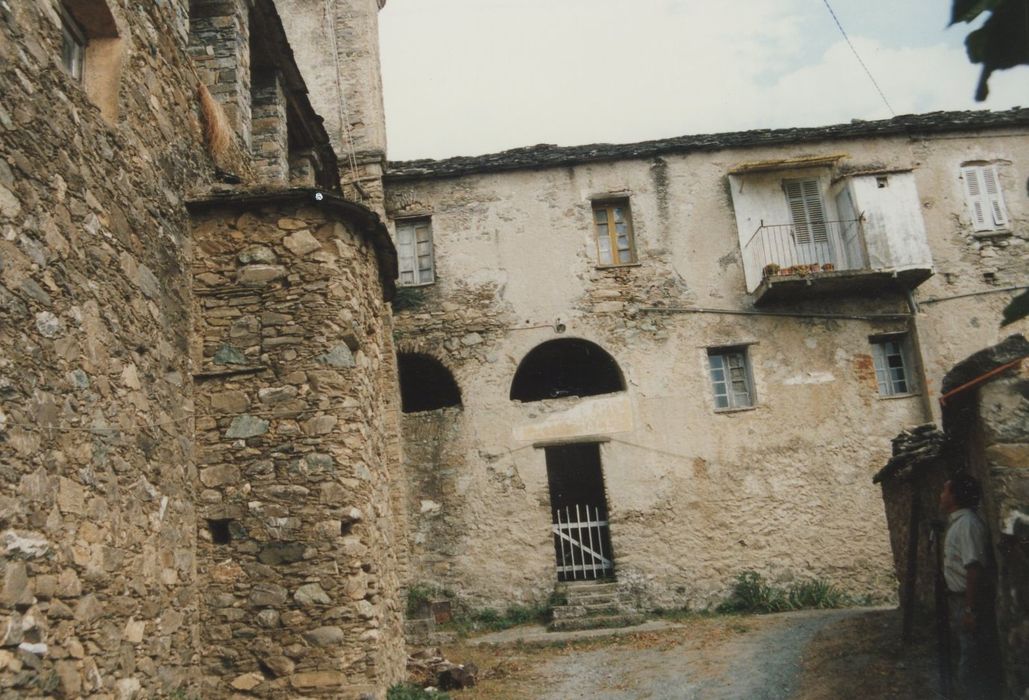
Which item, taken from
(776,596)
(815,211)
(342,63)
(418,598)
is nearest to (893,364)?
(815,211)

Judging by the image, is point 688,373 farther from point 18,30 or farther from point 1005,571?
point 18,30

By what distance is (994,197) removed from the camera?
14.9m

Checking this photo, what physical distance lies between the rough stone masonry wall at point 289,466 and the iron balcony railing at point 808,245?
367 inches

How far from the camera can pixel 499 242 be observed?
14.6m

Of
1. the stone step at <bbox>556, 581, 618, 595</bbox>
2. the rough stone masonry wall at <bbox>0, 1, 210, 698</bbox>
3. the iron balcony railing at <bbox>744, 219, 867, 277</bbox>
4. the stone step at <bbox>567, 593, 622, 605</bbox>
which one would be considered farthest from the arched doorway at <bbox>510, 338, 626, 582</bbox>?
the rough stone masonry wall at <bbox>0, 1, 210, 698</bbox>

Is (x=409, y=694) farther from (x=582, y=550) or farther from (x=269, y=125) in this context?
(x=582, y=550)

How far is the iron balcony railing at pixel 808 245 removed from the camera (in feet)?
47.0

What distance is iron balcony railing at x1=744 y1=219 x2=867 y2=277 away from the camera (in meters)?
14.3

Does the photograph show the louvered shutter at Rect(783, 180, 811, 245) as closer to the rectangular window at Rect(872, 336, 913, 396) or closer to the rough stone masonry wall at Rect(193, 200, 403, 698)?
the rectangular window at Rect(872, 336, 913, 396)

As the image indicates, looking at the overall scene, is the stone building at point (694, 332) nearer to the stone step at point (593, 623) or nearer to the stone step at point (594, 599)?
the stone step at point (594, 599)

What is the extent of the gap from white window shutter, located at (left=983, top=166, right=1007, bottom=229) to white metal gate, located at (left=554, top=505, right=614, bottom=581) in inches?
334

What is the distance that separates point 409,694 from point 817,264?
10466 mm

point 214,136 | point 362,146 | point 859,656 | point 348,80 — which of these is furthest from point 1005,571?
point 348,80

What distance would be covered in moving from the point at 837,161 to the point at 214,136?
36.5 ft
